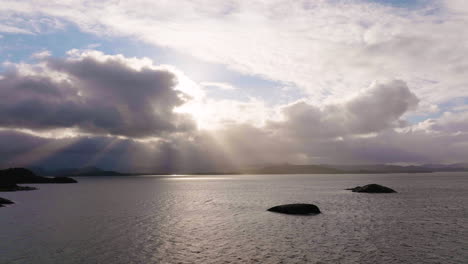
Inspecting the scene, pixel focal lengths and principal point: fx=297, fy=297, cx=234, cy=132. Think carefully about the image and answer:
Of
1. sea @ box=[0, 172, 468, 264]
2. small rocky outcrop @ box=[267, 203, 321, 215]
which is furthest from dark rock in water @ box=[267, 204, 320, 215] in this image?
sea @ box=[0, 172, 468, 264]

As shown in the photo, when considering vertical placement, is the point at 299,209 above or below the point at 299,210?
above

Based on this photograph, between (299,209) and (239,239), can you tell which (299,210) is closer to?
(299,209)

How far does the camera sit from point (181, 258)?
102 ft

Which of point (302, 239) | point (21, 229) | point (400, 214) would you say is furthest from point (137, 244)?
point (400, 214)

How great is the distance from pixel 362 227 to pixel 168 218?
36.1m

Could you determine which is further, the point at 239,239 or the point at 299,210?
the point at 299,210

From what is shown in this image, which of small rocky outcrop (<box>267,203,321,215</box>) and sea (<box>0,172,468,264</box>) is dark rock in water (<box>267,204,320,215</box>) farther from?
sea (<box>0,172,468,264</box>)

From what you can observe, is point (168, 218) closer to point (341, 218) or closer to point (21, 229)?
point (21, 229)

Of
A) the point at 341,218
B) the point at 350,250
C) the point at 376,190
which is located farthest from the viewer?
the point at 376,190

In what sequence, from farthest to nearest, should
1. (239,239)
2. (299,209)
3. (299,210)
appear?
(299,209) → (299,210) → (239,239)

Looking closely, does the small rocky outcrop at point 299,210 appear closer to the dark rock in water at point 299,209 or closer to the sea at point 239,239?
the dark rock in water at point 299,209

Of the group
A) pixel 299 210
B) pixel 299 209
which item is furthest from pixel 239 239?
pixel 299 209

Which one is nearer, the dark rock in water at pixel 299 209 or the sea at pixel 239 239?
the sea at pixel 239 239

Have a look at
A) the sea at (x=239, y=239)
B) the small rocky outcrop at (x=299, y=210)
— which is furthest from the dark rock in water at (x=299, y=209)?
the sea at (x=239, y=239)
